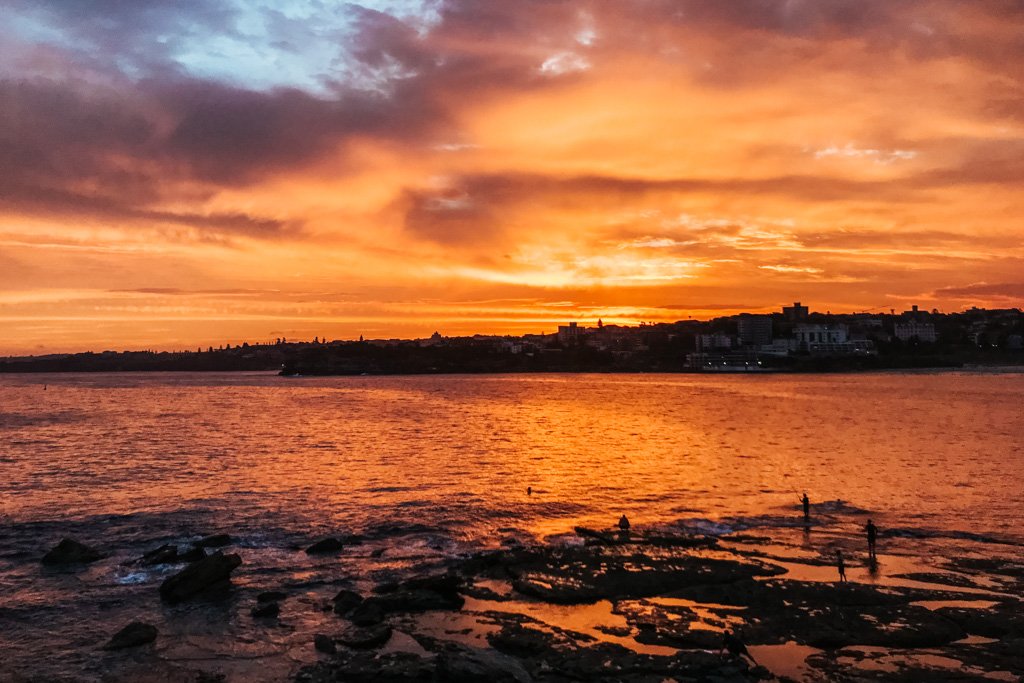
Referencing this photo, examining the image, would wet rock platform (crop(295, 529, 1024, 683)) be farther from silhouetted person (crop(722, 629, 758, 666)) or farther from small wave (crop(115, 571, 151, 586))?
small wave (crop(115, 571, 151, 586))

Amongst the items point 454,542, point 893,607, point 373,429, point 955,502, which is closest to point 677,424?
point 373,429

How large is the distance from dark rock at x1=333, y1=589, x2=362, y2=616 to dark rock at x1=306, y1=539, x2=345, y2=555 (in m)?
7.25

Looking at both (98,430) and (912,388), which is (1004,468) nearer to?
(98,430)

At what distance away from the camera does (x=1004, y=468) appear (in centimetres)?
5803

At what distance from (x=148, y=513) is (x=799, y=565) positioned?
37.2 meters

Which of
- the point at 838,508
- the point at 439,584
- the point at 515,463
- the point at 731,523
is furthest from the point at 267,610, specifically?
the point at 515,463

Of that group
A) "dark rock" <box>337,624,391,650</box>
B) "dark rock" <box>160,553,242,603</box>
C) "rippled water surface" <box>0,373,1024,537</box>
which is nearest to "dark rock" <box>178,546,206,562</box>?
"dark rock" <box>160,553,242,603</box>

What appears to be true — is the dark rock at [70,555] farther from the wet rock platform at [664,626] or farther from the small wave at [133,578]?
the wet rock platform at [664,626]

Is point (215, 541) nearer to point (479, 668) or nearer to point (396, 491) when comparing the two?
point (396, 491)

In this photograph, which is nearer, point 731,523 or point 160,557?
point 160,557

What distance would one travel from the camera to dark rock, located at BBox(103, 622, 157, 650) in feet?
76.1

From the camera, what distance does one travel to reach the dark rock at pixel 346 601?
2602cm

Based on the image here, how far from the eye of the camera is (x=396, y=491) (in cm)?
5134

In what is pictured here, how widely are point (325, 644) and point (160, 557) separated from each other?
14.4 meters
